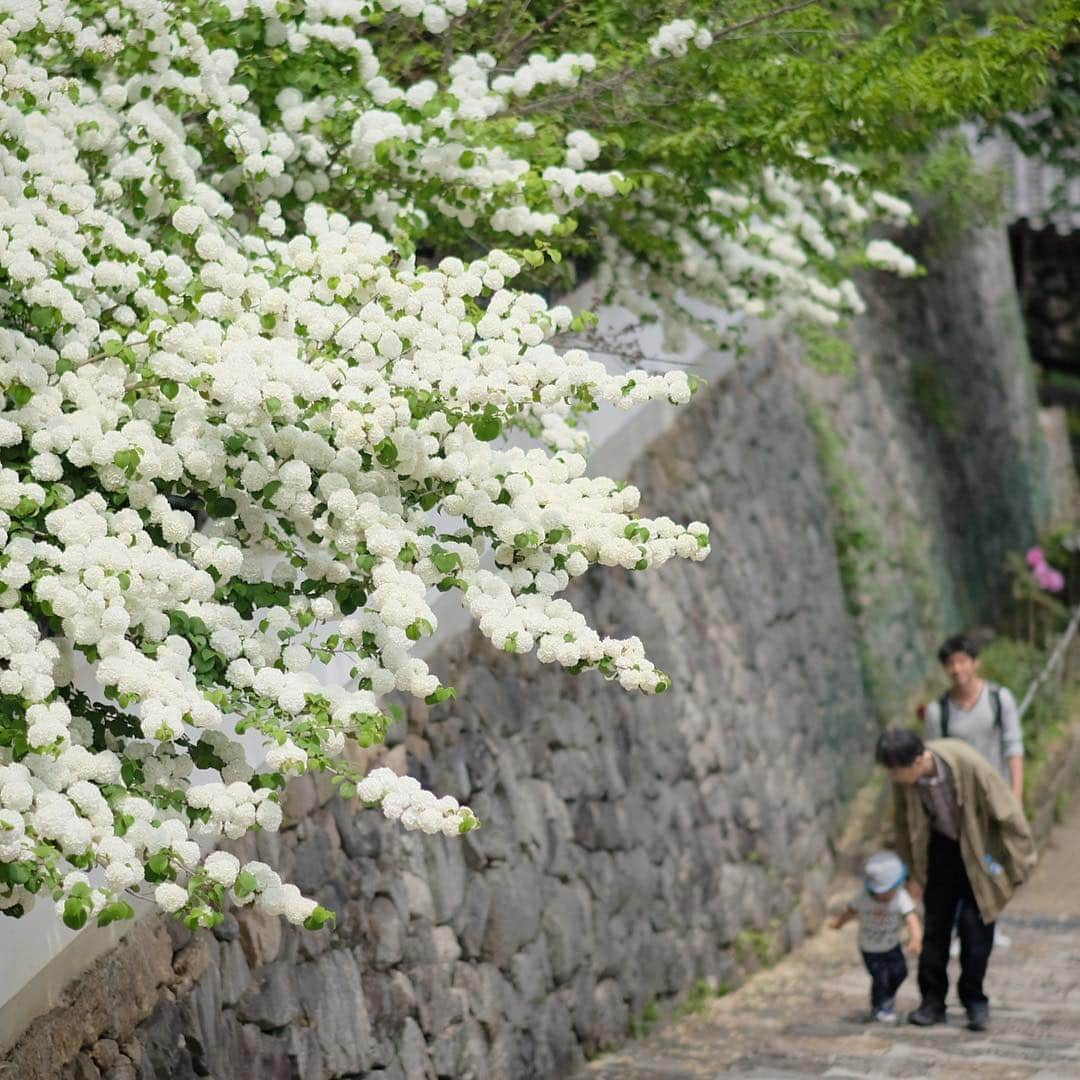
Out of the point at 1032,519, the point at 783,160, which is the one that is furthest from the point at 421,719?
the point at 1032,519

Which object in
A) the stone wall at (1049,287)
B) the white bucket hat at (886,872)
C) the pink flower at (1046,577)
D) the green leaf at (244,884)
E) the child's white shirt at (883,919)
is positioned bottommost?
the child's white shirt at (883,919)

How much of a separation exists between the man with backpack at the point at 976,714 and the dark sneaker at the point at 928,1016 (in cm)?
95

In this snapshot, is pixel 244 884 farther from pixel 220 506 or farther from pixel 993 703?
pixel 993 703

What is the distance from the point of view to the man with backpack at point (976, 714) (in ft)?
24.2

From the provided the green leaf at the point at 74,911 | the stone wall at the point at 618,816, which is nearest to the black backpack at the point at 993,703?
the stone wall at the point at 618,816

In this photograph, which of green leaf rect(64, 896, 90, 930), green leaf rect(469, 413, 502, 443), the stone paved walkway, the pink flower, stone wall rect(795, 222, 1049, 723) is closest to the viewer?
green leaf rect(64, 896, 90, 930)

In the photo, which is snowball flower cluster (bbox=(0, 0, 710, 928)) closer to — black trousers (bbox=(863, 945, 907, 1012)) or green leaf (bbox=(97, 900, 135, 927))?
green leaf (bbox=(97, 900, 135, 927))

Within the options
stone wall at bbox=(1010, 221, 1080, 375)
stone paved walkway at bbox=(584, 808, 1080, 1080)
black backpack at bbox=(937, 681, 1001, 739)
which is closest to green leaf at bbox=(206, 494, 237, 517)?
stone paved walkway at bbox=(584, 808, 1080, 1080)

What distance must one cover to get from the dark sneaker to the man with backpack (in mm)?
949

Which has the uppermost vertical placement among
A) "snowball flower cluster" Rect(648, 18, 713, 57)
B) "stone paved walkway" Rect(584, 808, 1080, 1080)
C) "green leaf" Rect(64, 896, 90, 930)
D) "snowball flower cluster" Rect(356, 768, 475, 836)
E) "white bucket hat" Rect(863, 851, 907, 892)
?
"snowball flower cluster" Rect(648, 18, 713, 57)

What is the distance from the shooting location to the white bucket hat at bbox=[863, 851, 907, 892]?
278 inches

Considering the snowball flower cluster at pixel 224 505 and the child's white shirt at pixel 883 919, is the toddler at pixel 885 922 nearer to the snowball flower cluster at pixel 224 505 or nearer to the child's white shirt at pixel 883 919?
the child's white shirt at pixel 883 919

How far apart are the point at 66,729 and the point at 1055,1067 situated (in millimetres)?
4012

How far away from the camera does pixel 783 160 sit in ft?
19.7
